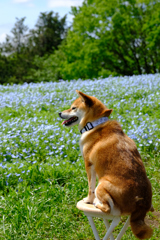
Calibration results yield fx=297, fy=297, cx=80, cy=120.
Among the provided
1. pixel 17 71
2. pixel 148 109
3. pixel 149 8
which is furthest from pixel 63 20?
pixel 148 109

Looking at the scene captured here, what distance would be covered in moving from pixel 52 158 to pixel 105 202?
Answer: 3586mm

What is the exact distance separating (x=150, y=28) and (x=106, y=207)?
2362 cm

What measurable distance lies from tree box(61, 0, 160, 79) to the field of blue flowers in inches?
534

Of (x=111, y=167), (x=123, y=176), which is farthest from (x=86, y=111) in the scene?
(x=123, y=176)

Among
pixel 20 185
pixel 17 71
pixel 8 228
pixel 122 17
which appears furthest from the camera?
pixel 17 71

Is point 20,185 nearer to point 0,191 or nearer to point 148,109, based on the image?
point 0,191

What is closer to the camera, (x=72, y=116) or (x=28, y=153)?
(x=72, y=116)

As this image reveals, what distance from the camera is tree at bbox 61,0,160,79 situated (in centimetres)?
2378

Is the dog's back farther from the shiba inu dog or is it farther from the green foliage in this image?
the green foliage

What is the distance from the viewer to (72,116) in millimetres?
3514

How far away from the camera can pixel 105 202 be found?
9.64 feet

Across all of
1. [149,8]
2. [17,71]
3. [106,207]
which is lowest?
[106,207]

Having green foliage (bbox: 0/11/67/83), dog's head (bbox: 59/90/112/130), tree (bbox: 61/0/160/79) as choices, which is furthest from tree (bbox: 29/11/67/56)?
dog's head (bbox: 59/90/112/130)

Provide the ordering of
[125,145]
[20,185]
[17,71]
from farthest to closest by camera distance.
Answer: [17,71] < [20,185] < [125,145]
